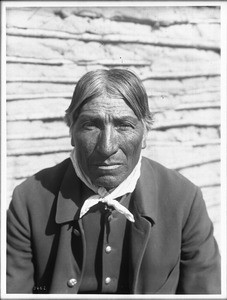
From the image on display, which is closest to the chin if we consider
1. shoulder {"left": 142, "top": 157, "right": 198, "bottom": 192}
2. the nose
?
the nose

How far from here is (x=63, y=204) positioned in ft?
7.89

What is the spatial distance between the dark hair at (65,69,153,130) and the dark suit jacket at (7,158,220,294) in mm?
397

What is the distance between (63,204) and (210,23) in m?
1.38

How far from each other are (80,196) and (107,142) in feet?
1.38

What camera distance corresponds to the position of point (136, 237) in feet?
7.70

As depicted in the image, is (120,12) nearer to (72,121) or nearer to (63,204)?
(72,121)

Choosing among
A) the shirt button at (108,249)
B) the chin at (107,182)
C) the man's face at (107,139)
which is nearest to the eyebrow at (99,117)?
the man's face at (107,139)

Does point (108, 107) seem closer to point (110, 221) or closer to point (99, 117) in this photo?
point (99, 117)

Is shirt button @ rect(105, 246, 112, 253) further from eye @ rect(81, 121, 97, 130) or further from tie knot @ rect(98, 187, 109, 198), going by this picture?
eye @ rect(81, 121, 97, 130)

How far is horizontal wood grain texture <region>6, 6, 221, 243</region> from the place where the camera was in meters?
2.64

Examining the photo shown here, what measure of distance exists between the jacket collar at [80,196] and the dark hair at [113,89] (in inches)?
13.5

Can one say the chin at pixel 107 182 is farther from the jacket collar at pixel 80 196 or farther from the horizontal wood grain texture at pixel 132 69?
the horizontal wood grain texture at pixel 132 69

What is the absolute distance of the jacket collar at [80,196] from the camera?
7.78 ft

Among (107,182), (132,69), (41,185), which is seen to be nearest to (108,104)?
(107,182)
